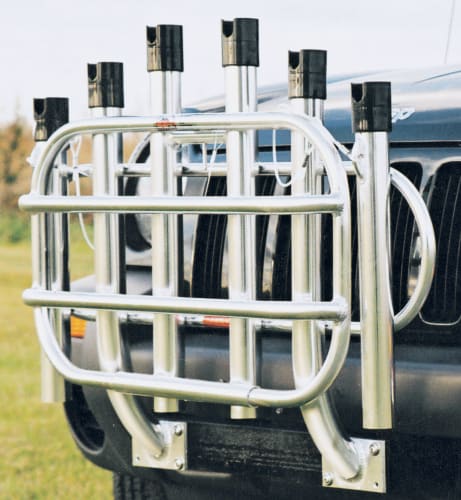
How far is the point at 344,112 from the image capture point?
327cm

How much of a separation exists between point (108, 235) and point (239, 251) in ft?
1.28

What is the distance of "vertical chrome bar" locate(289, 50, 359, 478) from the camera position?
2.80 metres

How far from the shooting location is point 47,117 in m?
3.30

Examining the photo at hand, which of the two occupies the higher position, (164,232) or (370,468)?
(164,232)

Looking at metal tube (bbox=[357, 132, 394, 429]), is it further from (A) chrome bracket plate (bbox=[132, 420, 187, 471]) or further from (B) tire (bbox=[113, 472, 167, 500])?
(B) tire (bbox=[113, 472, 167, 500])

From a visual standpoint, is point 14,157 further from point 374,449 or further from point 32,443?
point 374,449

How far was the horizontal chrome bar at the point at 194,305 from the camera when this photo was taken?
8.89ft

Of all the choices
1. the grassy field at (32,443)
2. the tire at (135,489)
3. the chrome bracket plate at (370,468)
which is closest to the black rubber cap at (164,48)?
the chrome bracket plate at (370,468)

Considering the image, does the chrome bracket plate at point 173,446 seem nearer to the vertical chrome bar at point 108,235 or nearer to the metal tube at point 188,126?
the vertical chrome bar at point 108,235

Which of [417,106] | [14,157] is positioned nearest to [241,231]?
[417,106]

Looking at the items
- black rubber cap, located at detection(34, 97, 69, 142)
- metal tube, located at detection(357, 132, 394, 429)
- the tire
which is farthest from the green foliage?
metal tube, located at detection(357, 132, 394, 429)

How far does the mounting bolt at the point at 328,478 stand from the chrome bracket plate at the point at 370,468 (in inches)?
1.1

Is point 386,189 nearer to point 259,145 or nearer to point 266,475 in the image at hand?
point 259,145

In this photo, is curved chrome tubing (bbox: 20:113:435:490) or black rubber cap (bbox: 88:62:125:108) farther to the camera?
black rubber cap (bbox: 88:62:125:108)
